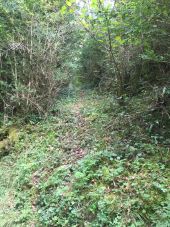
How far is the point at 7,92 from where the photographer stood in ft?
23.3

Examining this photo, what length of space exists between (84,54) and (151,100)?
8.18 meters

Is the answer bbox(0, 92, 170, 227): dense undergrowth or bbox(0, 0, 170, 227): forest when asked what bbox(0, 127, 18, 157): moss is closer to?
bbox(0, 0, 170, 227): forest

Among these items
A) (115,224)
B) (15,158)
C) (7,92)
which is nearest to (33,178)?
(15,158)

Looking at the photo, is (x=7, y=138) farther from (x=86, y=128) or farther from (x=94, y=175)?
(x=94, y=175)

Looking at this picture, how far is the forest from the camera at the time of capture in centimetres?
328

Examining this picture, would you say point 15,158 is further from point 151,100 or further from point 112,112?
point 151,100

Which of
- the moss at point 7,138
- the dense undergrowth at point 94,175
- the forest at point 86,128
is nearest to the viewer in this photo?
the dense undergrowth at point 94,175

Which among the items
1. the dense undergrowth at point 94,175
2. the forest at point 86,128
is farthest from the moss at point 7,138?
the dense undergrowth at point 94,175

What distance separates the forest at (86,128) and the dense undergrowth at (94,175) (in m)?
0.02

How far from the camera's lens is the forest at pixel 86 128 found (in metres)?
3.28

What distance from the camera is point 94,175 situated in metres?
3.70

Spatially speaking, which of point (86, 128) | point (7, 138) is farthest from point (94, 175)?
point (7, 138)

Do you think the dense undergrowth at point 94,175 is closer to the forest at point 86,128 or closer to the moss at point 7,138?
the forest at point 86,128

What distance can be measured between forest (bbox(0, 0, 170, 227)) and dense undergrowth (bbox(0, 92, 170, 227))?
16 millimetres
